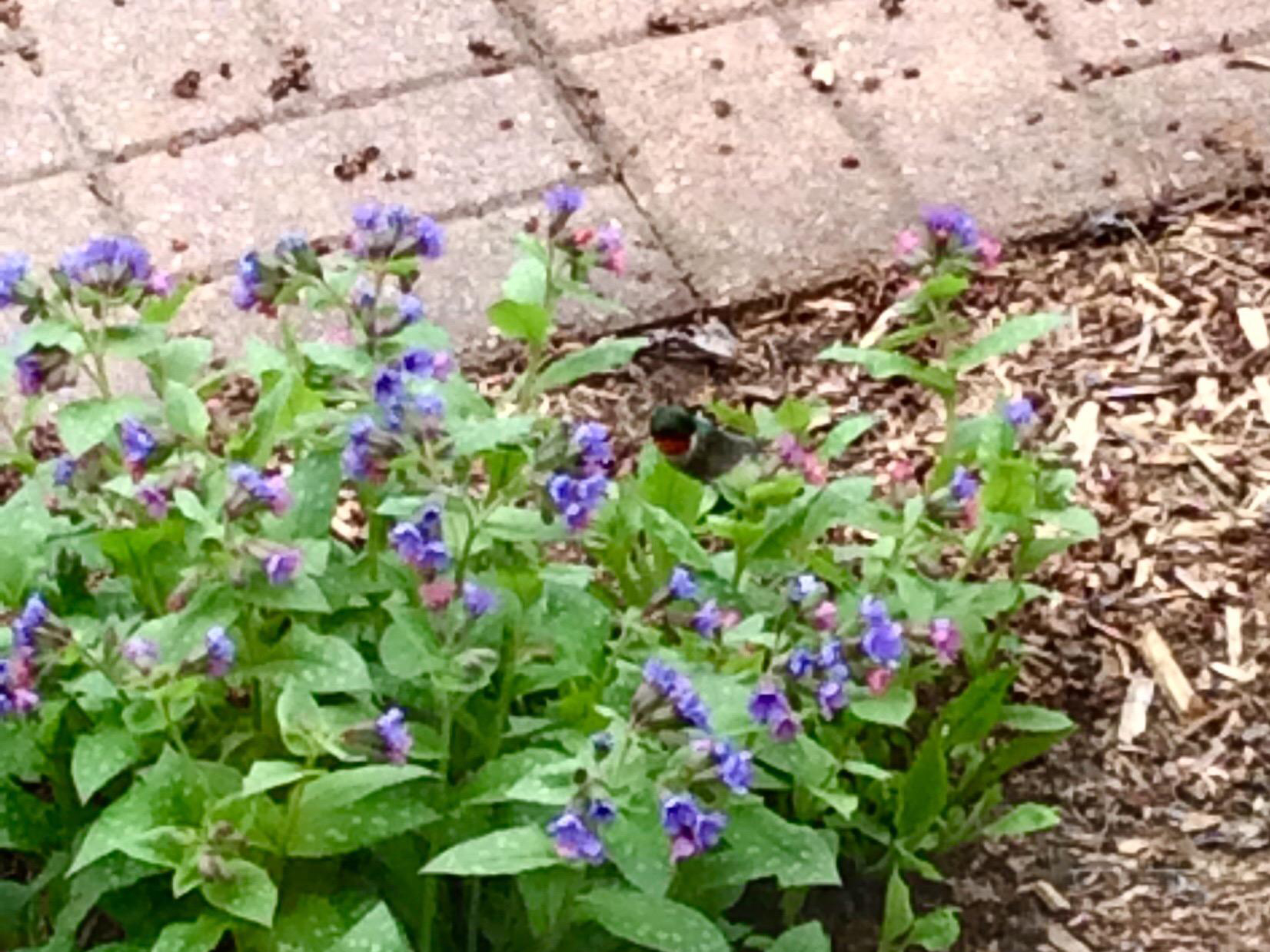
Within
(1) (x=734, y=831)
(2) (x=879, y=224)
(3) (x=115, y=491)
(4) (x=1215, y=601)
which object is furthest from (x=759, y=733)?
(2) (x=879, y=224)

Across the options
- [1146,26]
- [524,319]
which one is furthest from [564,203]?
[1146,26]

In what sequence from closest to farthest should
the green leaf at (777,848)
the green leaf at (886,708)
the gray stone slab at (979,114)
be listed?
the green leaf at (777,848) → the green leaf at (886,708) → the gray stone slab at (979,114)

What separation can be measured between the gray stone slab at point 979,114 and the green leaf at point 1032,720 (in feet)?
2.39

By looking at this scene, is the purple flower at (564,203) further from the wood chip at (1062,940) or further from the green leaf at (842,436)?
the wood chip at (1062,940)

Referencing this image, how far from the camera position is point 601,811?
1479mm

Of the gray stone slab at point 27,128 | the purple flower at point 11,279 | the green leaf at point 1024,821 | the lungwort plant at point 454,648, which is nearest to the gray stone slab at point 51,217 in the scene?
the gray stone slab at point 27,128

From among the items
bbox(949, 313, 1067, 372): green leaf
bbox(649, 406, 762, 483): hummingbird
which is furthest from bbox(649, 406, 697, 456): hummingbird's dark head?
bbox(949, 313, 1067, 372): green leaf

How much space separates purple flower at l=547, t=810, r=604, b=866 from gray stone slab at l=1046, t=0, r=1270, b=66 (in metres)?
1.54

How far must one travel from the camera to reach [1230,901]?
201cm

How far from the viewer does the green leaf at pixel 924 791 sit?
75.1 inches

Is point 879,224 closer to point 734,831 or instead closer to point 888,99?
point 888,99

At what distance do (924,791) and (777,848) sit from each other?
253 millimetres

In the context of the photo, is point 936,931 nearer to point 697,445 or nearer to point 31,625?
point 697,445

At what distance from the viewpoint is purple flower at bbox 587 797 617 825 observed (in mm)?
1479
